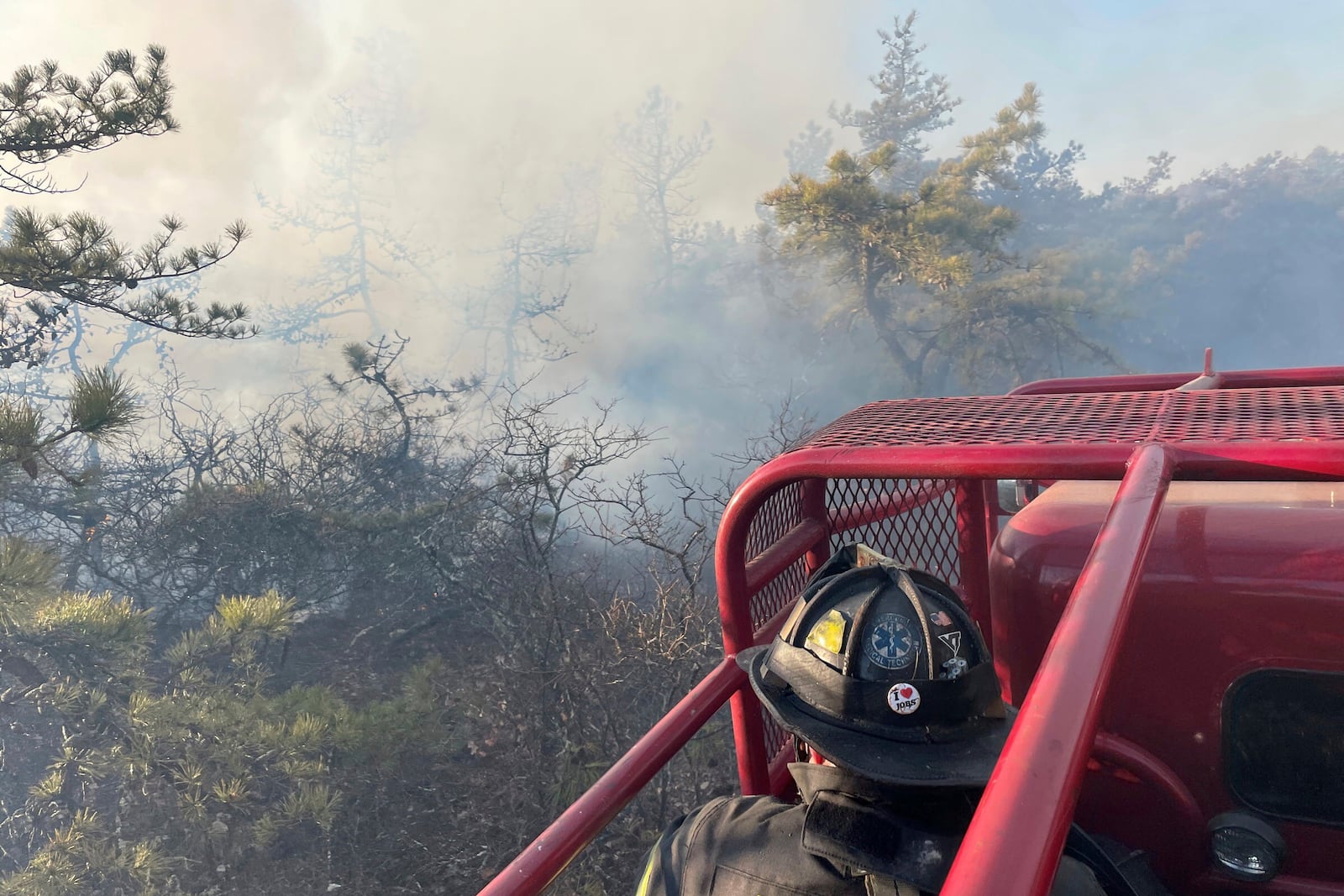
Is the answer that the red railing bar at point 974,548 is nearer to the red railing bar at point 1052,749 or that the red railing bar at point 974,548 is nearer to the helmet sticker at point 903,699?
the helmet sticker at point 903,699

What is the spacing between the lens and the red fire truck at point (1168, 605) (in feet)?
3.95

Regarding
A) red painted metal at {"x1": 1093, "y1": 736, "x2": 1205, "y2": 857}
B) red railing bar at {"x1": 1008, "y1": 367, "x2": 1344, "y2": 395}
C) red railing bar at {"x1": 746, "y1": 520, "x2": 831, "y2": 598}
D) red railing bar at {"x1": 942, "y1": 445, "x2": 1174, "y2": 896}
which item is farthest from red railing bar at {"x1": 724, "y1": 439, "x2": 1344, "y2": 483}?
red railing bar at {"x1": 1008, "y1": 367, "x2": 1344, "y2": 395}

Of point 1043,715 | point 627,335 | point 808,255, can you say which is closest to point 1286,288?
point 808,255

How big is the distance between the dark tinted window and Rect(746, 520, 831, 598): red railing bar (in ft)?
2.82

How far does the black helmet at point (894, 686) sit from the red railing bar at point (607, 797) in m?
0.27

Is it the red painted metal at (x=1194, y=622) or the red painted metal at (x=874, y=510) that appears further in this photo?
the red painted metal at (x=874, y=510)

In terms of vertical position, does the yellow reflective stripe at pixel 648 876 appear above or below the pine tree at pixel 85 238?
below

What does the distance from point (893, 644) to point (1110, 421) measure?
2.22 ft

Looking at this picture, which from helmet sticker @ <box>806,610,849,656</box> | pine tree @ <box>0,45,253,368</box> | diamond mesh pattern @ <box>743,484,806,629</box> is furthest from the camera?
pine tree @ <box>0,45,253,368</box>

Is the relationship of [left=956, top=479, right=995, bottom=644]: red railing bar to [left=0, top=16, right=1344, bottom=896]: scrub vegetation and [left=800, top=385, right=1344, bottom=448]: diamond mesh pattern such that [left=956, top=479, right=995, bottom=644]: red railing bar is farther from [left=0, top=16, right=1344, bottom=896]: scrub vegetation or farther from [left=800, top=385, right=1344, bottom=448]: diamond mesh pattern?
[left=0, top=16, right=1344, bottom=896]: scrub vegetation

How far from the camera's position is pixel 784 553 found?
1.78 metres

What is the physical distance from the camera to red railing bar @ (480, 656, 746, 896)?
3.46ft

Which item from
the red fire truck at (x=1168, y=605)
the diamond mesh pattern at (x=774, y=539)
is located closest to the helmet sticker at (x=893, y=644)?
the red fire truck at (x=1168, y=605)

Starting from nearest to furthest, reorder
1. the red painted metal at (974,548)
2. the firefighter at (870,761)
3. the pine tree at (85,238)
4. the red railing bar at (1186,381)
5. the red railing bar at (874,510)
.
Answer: the firefighter at (870,761) → the red railing bar at (874,510) → the red painted metal at (974,548) → the red railing bar at (1186,381) → the pine tree at (85,238)
